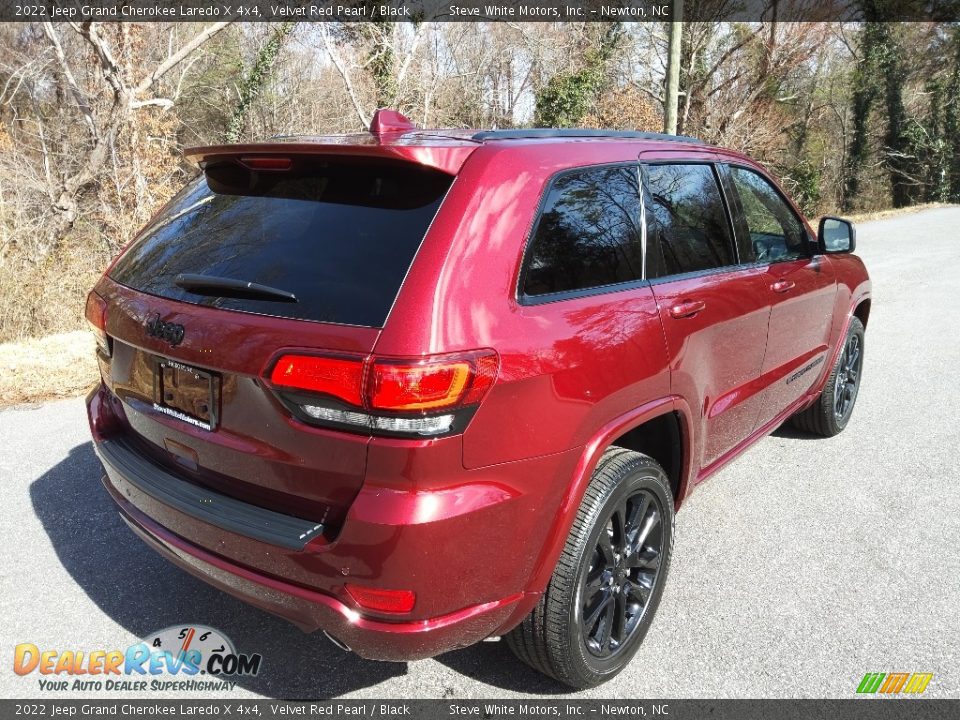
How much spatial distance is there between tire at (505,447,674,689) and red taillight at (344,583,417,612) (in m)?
0.50

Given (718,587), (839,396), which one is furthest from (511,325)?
(839,396)

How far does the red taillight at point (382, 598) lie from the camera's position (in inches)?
78.3

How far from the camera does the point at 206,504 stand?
226cm

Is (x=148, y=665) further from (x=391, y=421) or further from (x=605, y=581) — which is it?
(x=605, y=581)

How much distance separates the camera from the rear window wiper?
2.12 meters

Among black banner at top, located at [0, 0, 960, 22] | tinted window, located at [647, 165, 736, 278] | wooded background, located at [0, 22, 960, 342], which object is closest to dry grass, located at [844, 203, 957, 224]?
wooded background, located at [0, 22, 960, 342]

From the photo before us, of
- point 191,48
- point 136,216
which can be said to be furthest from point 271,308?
point 191,48

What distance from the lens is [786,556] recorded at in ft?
11.1

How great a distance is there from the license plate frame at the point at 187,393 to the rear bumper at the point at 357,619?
422 mm

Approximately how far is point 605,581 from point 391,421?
1097mm

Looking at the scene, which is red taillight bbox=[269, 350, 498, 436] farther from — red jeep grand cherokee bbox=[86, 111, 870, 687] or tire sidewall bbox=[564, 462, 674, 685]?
tire sidewall bbox=[564, 462, 674, 685]

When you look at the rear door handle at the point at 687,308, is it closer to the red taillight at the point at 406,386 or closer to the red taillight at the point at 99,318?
the red taillight at the point at 406,386

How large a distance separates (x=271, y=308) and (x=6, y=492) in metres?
2.68

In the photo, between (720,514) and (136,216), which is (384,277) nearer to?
(720,514)
